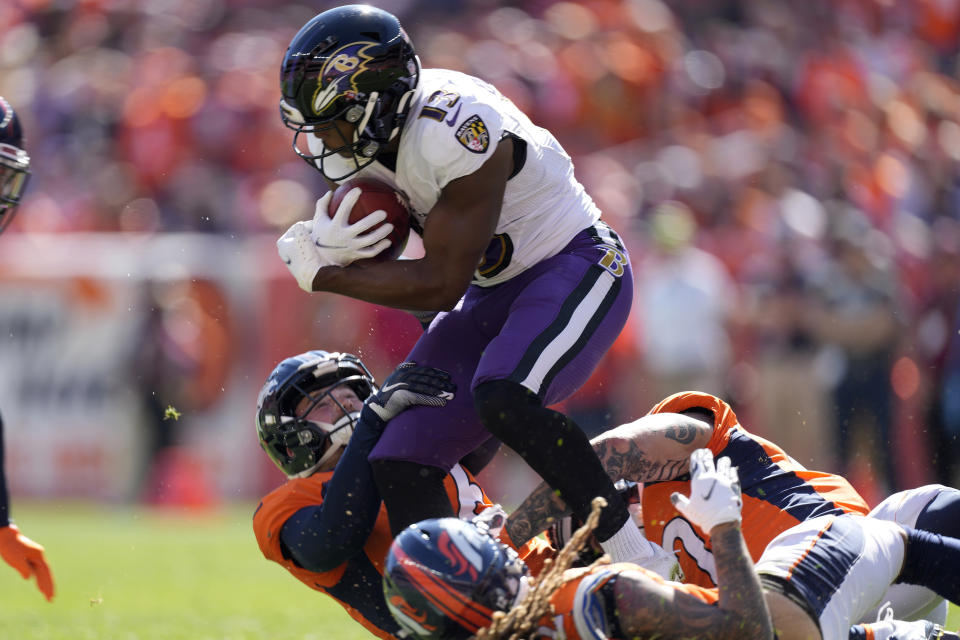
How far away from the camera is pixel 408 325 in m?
9.12

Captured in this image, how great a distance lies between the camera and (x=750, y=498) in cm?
427

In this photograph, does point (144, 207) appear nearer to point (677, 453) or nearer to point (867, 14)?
point (867, 14)

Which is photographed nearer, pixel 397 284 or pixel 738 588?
pixel 738 588

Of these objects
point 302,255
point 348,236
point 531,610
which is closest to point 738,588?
point 531,610

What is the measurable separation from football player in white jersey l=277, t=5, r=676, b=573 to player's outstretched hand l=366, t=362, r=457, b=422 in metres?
0.04

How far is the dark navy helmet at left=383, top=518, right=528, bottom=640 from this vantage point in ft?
10.6

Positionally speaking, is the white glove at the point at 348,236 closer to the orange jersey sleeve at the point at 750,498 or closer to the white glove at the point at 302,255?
the white glove at the point at 302,255

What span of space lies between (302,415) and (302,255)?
1.90 feet

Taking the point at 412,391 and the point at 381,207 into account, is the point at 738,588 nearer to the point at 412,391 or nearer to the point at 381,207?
the point at 412,391

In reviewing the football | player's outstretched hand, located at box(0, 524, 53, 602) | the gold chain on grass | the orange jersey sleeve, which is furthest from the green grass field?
the gold chain on grass

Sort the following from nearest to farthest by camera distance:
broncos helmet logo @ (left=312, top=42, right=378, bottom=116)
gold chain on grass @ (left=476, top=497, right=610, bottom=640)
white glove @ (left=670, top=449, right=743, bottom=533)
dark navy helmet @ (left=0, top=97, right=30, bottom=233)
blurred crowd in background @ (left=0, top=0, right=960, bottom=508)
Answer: gold chain on grass @ (left=476, top=497, right=610, bottom=640), white glove @ (left=670, top=449, right=743, bottom=533), broncos helmet logo @ (left=312, top=42, right=378, bottom=116), dark navy helmet @ (left=0, top=97, right=30, bottom=233), blurred crowd in background @ (left=0, top=0, right=960, bottom=508)

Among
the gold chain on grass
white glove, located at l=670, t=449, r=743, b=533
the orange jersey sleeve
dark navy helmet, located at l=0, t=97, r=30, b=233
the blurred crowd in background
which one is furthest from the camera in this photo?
the blurred crowd in background

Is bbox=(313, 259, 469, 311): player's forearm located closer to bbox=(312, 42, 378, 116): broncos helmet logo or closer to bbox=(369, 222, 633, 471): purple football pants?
bbox=(369, 222, 633, 471): purple football pants

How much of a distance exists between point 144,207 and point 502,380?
831 centimetres
